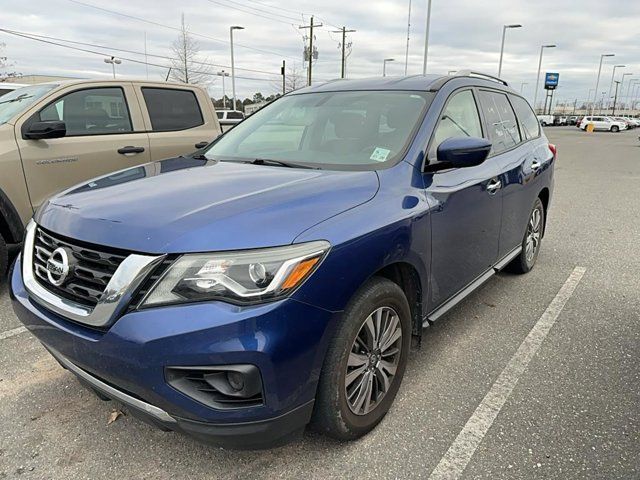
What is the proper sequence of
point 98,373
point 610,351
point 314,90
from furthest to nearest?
1. point 314,90
2. point 610,351
3. point 98,373

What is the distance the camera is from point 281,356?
1.82 meters

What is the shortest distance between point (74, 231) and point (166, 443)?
112 cm

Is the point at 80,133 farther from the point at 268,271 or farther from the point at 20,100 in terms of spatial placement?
the point at 268,271

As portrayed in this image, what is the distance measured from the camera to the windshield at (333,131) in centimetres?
284

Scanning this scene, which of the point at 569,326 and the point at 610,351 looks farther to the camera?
the point at 569,326

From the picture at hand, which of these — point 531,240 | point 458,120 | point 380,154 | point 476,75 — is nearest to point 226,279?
point 380,154

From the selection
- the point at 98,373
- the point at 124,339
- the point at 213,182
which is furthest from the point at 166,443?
the point at 213,182

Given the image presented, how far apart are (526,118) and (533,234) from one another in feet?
3.64

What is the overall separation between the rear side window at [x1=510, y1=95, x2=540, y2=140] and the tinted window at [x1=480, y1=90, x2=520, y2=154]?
0.19 meters

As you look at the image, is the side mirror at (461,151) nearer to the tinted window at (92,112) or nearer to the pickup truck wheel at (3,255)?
the pickup truck wheel at (3,255)

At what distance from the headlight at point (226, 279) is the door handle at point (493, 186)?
1.99 meters

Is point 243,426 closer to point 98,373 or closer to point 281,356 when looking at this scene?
point 281,356

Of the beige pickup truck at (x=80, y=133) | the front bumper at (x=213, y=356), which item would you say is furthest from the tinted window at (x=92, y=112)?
the front bumper at (x=213, y=356)

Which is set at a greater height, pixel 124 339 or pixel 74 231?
pixel 74 231
